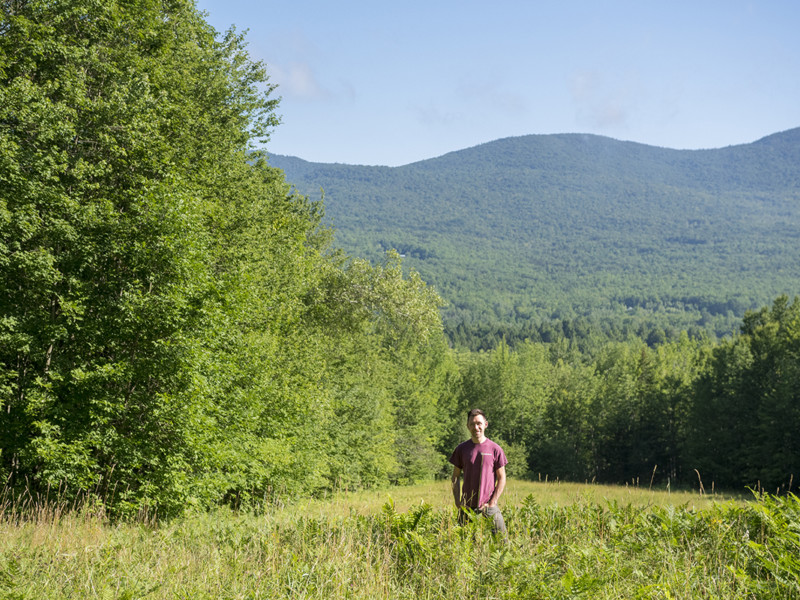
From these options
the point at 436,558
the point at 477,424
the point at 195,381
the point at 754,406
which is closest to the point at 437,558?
the point at 436,558

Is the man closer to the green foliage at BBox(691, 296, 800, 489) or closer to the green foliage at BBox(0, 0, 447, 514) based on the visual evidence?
the green foliage at BBox(0, 0, 447, 514)

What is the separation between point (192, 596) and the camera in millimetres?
4293

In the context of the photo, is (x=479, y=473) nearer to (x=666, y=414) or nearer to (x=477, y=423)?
(x=477, y=423)

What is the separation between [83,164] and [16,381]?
14.0 feet

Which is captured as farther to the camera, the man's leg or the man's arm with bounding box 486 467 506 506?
the man's arm with bounding box 486 467 506 506

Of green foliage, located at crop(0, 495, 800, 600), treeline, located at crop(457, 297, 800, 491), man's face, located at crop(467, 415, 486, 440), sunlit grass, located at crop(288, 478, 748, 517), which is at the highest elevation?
man's face, located at crop(467, 415, 486, 440)

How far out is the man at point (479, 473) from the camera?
6.14m

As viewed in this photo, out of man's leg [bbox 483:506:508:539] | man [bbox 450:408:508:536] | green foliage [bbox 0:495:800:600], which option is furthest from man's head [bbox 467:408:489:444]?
green foliage [bbox 0:495:800:600]

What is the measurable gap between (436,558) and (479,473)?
47.1 inches

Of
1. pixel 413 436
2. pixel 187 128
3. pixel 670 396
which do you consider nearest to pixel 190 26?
pixel 187 128

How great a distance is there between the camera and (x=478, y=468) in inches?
247

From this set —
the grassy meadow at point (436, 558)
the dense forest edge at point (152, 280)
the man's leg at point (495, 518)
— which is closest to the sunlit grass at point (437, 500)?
the grassy meadow at point (436, 558)

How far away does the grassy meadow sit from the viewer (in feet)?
14.8

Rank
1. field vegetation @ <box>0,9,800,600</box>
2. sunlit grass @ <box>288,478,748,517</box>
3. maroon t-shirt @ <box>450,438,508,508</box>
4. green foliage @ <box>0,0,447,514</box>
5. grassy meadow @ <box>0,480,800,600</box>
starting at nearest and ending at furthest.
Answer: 1. grassy meadow @ <box>0,480,800,600</box>
2. field vegetation @ <box>0,9,800,600</box>
3. maroon t-shirt @ <box>450,438,508,508</box>
4. sunlit grass @ <box>288,478,748,517</box>
5. green foliage @ <box>0,0,447,514</box>
